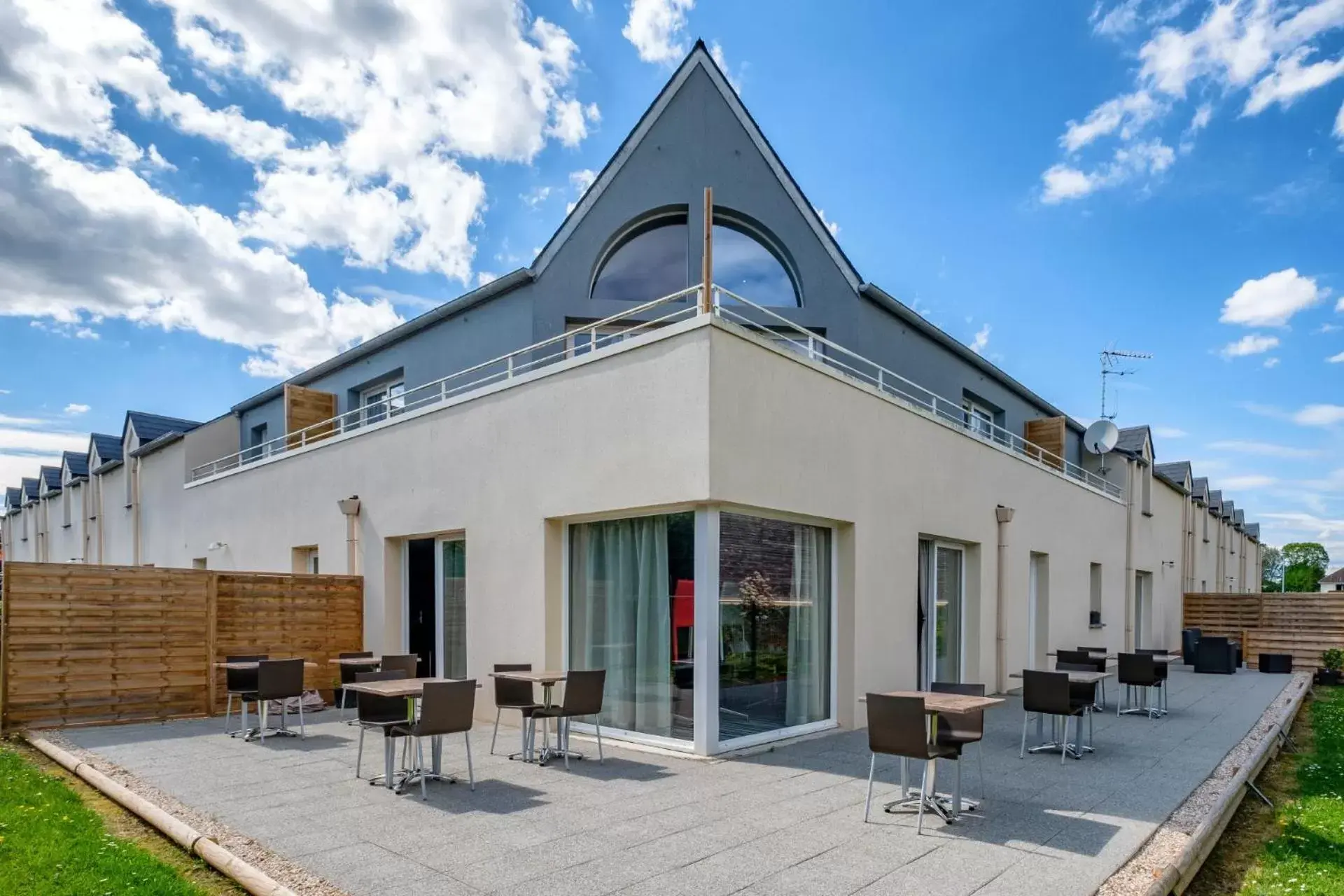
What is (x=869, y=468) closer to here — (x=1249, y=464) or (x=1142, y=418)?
(x=1142, y=418)

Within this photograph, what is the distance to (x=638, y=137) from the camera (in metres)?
13.0

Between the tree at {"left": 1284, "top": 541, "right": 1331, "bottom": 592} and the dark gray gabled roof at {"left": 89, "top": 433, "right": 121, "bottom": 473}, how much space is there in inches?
3268

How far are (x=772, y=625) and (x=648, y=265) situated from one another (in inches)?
271

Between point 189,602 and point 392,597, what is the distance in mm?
2506

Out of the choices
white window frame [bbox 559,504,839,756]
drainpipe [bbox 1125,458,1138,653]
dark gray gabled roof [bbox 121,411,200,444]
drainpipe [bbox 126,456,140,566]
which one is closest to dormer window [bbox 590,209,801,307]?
white window frame [bbox 559,504,839,756]

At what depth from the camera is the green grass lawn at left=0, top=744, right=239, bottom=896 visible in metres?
4.38

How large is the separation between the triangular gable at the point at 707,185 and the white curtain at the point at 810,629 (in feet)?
20.3

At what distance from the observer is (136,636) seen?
9812 mm

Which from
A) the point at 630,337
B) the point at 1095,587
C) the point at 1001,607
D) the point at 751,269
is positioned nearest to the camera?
the point at 630,337

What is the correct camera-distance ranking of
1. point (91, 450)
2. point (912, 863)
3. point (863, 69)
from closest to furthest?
point (912, 863)
point (863, 69)
point (91, 450)

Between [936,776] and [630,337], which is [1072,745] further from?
[630,337]

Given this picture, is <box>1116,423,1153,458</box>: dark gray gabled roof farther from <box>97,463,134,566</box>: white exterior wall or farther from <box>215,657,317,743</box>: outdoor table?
<box>97,463,134,566</box>: white exterior wall

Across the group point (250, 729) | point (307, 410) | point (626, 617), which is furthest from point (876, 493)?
point (307, 410)

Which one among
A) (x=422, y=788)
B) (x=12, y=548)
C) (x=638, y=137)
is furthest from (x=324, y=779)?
(x=12, y=548)
